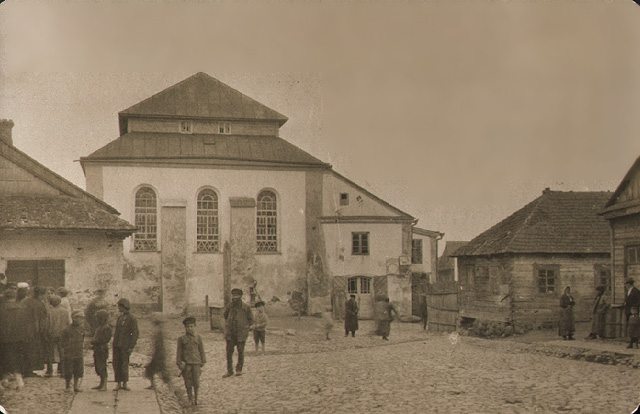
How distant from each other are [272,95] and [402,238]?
2.47 metres

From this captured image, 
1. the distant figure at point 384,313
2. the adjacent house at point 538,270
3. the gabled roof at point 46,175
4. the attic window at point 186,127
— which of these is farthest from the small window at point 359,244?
the adjacent house at point 538,270

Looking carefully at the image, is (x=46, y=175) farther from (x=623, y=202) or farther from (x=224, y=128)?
(x=623, y=202)

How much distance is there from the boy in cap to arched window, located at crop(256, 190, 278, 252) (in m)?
1.92

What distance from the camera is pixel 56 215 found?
32.0 ft

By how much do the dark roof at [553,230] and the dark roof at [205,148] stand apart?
302 centimetres

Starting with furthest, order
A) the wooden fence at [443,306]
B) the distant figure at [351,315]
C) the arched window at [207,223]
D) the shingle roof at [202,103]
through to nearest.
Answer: the wooden fence at [443,306], the arched window at [207,223], the distant figure at [351,315], the shingle roof at [202,103]

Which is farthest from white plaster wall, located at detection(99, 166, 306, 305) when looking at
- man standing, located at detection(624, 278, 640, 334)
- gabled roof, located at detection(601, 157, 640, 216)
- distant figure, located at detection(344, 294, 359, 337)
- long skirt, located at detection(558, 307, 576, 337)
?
man standing, located at detection(624, 278, 640, 334)

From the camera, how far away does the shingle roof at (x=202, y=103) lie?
9508 millimetres

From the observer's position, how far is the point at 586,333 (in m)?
15.2

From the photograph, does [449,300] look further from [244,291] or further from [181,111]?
[181,111]

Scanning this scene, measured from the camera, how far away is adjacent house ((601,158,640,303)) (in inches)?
499

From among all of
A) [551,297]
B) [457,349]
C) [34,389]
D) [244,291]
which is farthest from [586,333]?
[34,389]

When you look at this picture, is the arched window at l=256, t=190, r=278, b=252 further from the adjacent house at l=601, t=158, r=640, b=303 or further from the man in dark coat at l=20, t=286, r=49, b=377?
the adjacent house at l=601, t=158, r=640, b=303

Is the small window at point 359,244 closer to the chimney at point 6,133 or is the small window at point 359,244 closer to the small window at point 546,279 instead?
the chimney at point 6,133
